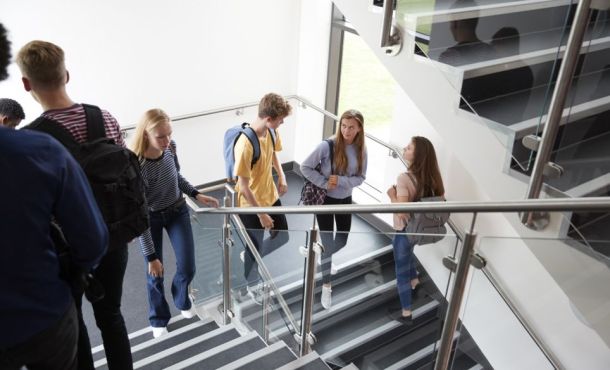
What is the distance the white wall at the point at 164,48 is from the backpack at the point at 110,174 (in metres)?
3.68

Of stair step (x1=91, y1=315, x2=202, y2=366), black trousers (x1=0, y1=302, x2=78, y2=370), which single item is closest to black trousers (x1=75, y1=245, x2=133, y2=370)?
black trousers (x1=0, y1=302, x2=78, y2=370)

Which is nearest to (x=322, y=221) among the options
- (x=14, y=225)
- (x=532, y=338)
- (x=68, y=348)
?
(x=532, y=338)

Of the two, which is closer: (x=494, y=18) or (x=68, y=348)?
(x=68, y=348)

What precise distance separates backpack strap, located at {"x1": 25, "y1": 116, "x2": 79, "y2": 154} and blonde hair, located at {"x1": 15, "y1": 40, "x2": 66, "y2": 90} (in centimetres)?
13

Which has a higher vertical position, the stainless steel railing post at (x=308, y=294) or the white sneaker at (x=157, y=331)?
the stainless steel railing post at (x=308, y=294)

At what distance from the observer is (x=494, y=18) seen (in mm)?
2717

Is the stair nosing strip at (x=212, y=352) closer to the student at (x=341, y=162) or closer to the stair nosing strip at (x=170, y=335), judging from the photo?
the stair nosing strip at (x=170, y=335)

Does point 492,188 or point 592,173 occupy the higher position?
point 592,173

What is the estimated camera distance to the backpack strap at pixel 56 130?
215 centimetres

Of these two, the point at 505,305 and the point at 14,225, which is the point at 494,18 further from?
the point at 14,225

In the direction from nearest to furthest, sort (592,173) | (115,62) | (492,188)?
(592,173) < (492,188) < (115,62)

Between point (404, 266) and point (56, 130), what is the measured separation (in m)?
1.52

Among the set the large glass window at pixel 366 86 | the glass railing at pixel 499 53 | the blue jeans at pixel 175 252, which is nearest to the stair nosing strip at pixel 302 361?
the blue jeans at pixel 175 252

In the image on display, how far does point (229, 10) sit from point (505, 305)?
17.9 feet
